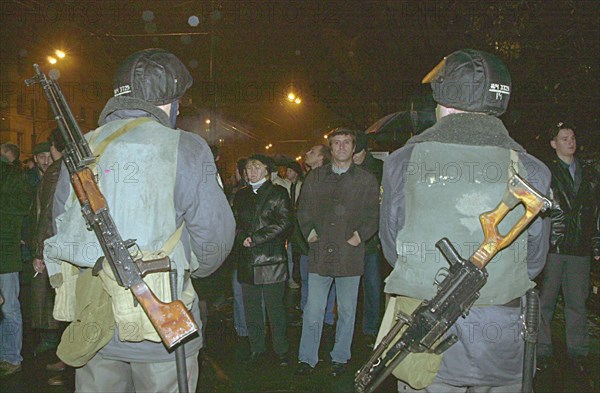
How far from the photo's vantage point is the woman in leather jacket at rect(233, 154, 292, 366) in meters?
6.10

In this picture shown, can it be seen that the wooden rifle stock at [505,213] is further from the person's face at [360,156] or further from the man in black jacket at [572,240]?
the person's face at [360,156]

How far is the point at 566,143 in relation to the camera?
19.5 feet

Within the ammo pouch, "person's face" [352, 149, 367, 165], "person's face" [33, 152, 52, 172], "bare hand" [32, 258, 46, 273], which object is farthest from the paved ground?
the ammo pouch

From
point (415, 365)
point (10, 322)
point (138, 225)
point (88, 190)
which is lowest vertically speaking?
point (10, 322)

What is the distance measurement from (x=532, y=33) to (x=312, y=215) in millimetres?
4721

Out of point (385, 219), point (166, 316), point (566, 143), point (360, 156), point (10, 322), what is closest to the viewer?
point (166, 316)

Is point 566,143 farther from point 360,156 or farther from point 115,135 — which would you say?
point 115,135

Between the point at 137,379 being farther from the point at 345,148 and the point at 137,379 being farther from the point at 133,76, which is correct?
the point at 345,148

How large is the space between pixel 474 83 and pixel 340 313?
3.48 meters

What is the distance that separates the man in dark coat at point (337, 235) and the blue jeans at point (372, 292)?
1238mm

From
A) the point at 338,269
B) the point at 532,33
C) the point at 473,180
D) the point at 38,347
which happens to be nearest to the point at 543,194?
the point at 473,180

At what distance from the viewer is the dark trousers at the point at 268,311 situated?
6.15m

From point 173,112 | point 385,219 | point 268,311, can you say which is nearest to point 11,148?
point 268,311

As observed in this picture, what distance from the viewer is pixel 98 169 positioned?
2736 mm
